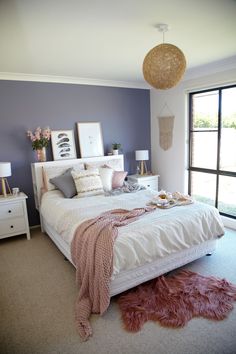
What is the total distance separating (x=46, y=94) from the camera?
12.8 ft

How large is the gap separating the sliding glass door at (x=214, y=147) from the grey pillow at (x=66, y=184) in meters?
2.23

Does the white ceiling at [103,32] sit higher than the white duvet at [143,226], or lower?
higher

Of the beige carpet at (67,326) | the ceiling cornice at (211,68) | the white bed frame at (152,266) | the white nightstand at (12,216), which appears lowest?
the beige carpet at (67,326)

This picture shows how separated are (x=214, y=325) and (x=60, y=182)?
8.36ft

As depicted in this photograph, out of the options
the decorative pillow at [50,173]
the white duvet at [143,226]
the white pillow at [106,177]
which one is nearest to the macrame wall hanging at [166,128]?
the white pillow at [106,177]

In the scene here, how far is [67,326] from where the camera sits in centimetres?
196

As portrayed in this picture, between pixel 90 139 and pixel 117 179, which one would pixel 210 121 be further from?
pixel 90 139

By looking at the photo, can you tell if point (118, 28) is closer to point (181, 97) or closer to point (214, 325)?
point (181, 97)

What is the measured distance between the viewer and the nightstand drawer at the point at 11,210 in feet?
11.1

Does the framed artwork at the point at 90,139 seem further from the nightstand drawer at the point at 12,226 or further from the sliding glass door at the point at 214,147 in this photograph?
the sliding glass door at the point at 214,147

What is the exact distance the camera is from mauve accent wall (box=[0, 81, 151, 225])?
145 inches

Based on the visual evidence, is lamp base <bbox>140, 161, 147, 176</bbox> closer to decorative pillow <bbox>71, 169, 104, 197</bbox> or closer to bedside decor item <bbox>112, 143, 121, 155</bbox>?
bedside decor item <bbox>112, 143, 121, 155</bbox>

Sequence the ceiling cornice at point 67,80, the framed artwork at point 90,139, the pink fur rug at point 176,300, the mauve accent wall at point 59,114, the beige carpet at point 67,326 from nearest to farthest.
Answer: the beige carpet at point 67,326, the pink fur rug at point 176,300, the ceiling cornice at point 67,80, the mauve accent wall at point 59,114, the framed artwork at point 90,139

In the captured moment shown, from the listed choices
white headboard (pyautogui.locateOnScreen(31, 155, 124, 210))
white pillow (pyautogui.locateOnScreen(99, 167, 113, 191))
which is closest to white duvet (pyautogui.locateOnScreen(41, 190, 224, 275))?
white pillow (pyautogui.locateOnScreen(99, 167, 113, 191))
